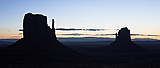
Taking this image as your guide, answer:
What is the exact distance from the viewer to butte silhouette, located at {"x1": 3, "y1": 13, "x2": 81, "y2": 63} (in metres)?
63.8

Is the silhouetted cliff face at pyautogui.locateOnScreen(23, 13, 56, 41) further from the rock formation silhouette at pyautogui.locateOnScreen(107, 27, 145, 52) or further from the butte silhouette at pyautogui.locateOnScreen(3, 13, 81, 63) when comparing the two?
the rock formation silhouette at pyautogui.locateOnScreen(107, 27, 145, 52)

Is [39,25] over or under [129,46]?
over

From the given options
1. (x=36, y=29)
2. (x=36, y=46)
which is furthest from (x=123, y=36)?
(x=36, y=46)

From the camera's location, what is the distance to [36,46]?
66.9 m

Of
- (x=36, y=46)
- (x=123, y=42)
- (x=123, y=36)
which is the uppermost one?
(x=123, y=36)

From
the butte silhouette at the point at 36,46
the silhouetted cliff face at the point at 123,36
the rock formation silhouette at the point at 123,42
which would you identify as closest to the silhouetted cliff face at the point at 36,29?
the butte silhouette at the point at 36,46

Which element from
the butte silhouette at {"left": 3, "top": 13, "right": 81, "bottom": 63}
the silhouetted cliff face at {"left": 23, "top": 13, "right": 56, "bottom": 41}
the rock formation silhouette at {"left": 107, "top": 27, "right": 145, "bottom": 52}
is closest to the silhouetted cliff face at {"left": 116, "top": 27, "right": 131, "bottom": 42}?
the rock formation silhouette at {"left": 107, "top": 27, "right": 145, "bottom": 52}

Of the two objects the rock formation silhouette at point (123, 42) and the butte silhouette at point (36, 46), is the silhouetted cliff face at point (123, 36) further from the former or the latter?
the butte silhouette at point (36, 46)

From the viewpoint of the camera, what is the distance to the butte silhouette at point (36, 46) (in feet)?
209

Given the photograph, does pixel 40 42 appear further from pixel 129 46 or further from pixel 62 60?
pixel 129 46

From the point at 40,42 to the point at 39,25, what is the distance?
20.3 ft

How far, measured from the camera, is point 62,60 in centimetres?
6419

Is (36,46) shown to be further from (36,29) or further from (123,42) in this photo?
(123,42)

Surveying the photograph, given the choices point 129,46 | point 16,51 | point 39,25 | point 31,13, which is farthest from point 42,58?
point 129,46
